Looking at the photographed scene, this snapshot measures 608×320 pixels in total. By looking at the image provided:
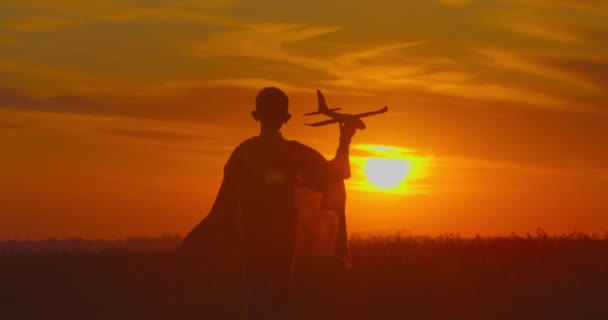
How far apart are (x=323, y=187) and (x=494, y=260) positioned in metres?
9.88

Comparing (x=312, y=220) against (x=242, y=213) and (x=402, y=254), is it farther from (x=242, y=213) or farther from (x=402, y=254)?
(x=402, y=254)

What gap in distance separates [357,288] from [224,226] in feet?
25.0

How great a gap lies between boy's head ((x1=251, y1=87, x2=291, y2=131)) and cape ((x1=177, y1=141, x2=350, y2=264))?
488 millimetres

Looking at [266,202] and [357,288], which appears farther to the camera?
[357,288]

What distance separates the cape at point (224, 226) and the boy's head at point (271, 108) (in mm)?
488

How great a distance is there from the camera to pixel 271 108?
12.3 metres

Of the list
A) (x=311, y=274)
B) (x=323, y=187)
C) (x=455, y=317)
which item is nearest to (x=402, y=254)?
(x=311, y=274)

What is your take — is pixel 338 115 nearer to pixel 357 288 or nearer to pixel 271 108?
pixel 271 108

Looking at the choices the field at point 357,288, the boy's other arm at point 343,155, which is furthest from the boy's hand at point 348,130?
the field at point 357,288

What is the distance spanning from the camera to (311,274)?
66.5 feet

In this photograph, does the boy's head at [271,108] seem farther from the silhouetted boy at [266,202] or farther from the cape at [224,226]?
the cape at [224,226]

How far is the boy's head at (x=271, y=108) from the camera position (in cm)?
1230

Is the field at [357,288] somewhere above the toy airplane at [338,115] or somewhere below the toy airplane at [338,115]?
below

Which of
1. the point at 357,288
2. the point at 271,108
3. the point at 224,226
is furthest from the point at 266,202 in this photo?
the point at 357,288
